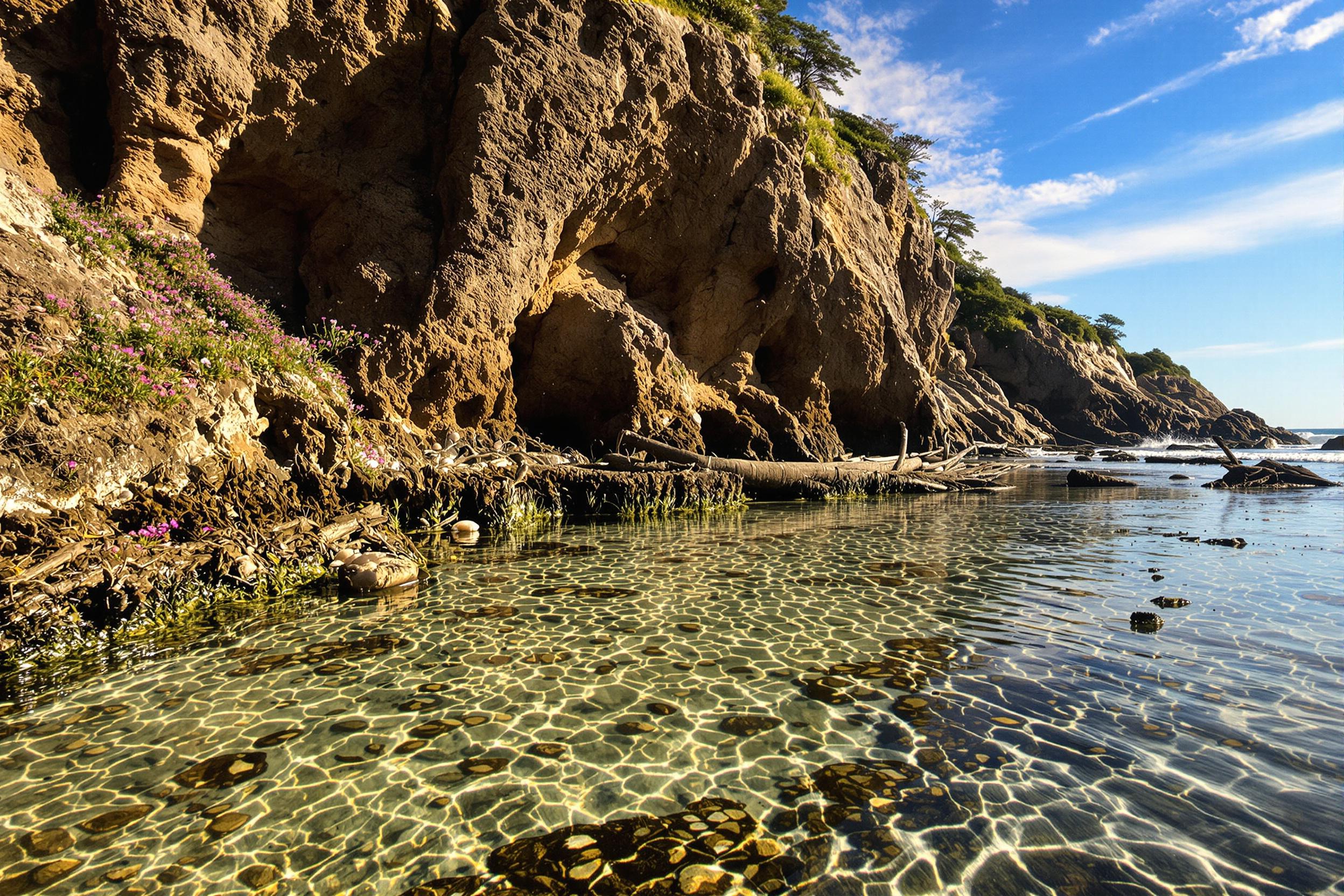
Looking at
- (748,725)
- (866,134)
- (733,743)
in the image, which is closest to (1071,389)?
(866,134)

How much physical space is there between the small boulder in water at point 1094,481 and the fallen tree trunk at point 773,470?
676 cm

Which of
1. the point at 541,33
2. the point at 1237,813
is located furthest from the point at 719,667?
the point at 541,33

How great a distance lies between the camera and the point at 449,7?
15.3 meters

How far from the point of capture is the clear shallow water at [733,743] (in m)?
2.94

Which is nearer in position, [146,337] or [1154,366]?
[146,337]

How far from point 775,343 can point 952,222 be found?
42.1 m

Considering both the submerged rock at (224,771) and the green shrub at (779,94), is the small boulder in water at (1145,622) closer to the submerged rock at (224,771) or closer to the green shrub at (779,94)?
the submerged rock at (224,771)

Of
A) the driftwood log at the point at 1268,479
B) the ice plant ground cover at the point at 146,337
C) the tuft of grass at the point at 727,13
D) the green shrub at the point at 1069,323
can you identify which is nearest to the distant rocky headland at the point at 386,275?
the ice plant ground cover at the point at 146,337

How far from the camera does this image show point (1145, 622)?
19.7 feet

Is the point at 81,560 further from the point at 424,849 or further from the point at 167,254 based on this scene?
the point at 167,254

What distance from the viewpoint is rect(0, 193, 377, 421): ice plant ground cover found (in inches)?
253

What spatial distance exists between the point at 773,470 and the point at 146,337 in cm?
1325

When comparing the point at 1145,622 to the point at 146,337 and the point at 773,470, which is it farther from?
the point at 773,470

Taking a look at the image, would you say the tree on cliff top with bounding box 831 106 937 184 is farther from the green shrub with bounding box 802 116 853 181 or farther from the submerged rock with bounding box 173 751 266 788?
the submerged rock with bounding box 173 751 266 788
